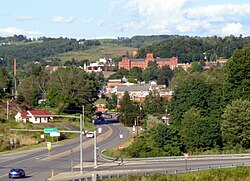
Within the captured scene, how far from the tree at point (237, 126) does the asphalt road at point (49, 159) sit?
16.5 meters

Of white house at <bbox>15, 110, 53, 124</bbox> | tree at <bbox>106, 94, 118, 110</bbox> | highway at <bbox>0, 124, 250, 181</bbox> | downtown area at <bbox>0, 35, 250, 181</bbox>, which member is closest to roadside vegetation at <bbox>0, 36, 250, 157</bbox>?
downtown area at <bbox>0, 35, 250, 181</bbox>

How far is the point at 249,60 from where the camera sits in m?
97.7

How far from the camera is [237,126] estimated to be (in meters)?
78.7

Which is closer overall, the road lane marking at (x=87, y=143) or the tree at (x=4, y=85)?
the road lane marking at (x=87, y=143)

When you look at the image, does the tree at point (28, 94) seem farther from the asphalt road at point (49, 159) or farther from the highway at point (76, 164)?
the highway at point (76, 164)

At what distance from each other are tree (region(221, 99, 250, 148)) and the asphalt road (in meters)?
16.5

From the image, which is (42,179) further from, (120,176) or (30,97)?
(30,97)

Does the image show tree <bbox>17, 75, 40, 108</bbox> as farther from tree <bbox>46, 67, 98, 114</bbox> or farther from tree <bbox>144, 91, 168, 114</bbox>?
tree <bbox>144, 91, 168, 114</bbox>

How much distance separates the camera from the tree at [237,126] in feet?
255

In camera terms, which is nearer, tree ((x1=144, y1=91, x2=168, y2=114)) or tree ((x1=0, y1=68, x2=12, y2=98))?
tree ((x1=144, y1=91, x2=168, y2=114))

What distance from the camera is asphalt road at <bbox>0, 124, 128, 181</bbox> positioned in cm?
6028

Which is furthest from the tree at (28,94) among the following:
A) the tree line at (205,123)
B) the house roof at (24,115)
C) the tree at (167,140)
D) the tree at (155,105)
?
the tree at (167,140)

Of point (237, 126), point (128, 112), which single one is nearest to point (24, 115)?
point (128, 112)

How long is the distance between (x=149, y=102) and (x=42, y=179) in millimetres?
76528
